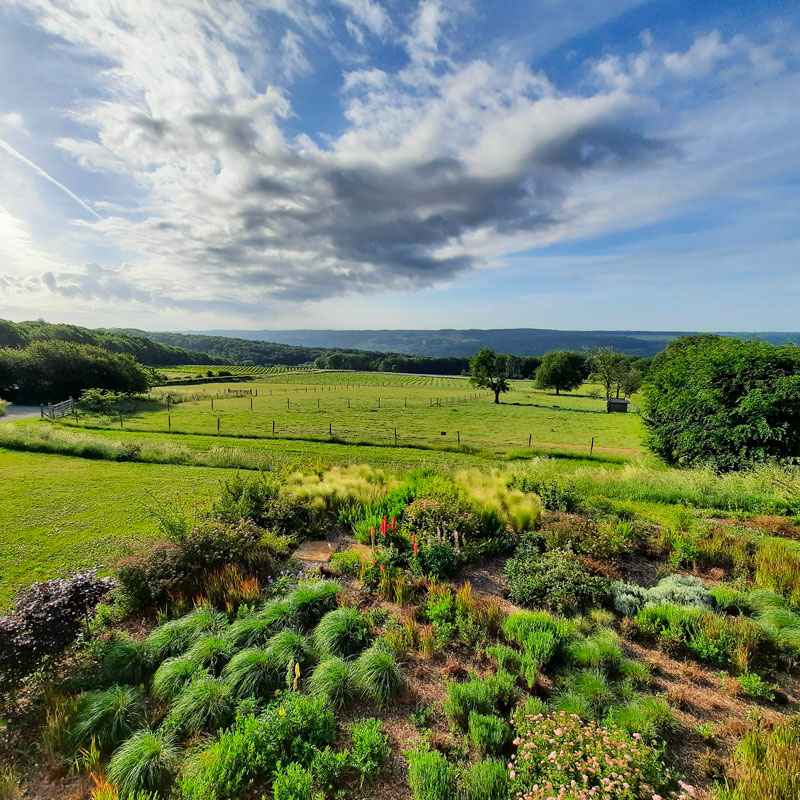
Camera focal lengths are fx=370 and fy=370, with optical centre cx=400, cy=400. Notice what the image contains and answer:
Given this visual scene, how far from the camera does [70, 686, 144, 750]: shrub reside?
11.9ft

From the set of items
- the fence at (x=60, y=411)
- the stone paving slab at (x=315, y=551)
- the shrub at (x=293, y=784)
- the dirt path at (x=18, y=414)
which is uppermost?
the shrub at (x=293, y=784)

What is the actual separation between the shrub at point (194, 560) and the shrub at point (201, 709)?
229 cm

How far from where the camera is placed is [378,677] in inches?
163

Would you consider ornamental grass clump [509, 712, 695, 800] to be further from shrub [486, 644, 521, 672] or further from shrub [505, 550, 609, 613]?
shrub [505, 550, 609, 613]

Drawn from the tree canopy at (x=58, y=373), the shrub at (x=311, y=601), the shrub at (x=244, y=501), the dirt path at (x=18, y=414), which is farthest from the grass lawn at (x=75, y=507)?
the tree canopy at (x=58, y=373)

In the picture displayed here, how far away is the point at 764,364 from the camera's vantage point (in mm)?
12688

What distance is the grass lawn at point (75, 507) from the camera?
7.34m

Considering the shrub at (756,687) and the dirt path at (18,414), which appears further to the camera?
the dirt path at (18,414)

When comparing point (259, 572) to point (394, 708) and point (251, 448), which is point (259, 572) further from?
point (251, 448)

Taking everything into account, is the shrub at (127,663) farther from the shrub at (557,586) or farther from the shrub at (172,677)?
the shrub at (557,586)

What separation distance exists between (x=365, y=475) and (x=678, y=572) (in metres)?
7.98

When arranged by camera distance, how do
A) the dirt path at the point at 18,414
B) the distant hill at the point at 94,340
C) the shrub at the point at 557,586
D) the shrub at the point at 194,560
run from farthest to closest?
1. the distant hill at the point at 94,340
2. the dirt path at the point at 18,414
3. the shrub at the point at 194,560
4. the shrub at the point at 557,586

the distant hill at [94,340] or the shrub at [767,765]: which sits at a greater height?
the distant hill at [94,340]

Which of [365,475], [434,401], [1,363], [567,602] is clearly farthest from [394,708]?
[1,363]
